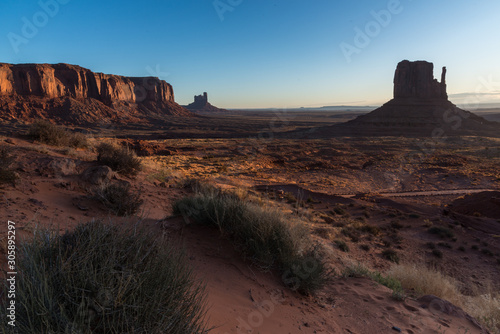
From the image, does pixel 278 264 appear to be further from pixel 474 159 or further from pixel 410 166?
pixel 474 159

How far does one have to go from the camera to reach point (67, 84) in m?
85.9

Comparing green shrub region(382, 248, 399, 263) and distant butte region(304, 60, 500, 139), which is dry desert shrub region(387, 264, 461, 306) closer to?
green shrub region(382, 248, 399, 263)

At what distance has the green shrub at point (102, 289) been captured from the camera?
178 centimetres

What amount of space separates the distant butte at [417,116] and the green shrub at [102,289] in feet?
218

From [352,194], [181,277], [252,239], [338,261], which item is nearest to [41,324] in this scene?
[181,277]

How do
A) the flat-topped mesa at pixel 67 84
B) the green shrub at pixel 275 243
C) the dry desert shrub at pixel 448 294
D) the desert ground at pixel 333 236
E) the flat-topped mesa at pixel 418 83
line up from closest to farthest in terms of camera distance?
the desert ground at pixel 333 236 → the green shrub at pixel 275 243 → the dry desert shrub at pixel 448 294 → the flat-topped mesa at pixel 67 84 → the flat-topped mesa at pixel 418 83

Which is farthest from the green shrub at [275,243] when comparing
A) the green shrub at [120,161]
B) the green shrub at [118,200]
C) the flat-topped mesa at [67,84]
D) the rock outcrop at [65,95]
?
the flat-topped mesa at [67,84]

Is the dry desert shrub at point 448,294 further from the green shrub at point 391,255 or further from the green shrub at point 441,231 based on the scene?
the green shrub at point 441,231

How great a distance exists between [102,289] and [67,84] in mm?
105655

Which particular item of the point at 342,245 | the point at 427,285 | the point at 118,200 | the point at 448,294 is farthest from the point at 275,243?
the point at 342,245

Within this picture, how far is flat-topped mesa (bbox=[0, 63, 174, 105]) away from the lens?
73.8 metres

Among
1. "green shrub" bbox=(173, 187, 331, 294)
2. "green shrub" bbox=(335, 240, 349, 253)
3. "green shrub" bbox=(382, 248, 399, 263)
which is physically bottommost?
→ "green shrub" bbox=(382, 248, 399, 263)

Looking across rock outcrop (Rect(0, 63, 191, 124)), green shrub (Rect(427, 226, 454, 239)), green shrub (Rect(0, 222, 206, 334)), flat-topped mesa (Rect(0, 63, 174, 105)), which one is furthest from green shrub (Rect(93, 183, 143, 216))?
flat-topped mesa (Rect(0, 63, 174, 105))

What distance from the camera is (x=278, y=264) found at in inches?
177
